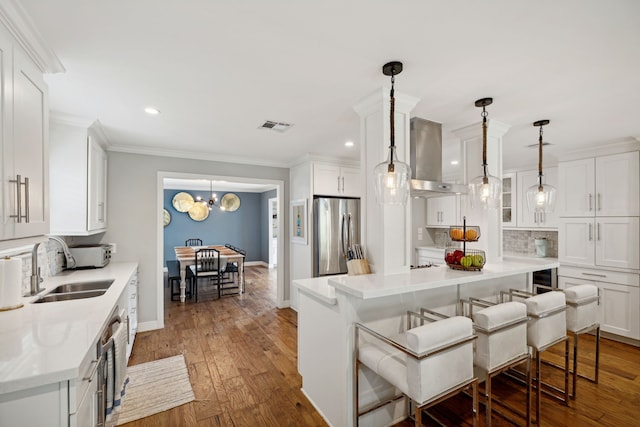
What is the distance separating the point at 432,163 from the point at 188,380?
2896 mm

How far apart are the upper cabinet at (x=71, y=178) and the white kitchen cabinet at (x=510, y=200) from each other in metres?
5.51

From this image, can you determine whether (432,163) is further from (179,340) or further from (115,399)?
(179,340)

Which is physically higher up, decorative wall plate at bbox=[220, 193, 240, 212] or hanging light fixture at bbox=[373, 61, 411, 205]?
decorative wall plate at bbox=[220, 193, 240, 212]

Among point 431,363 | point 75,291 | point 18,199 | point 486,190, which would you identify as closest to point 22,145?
point 18,199

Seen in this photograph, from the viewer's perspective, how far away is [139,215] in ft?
12.3

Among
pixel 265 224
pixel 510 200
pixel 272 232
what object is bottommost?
pixel 272 232

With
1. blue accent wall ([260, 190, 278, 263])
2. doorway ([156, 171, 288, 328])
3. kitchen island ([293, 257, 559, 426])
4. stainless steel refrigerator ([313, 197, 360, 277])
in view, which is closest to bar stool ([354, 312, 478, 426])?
kitchen island ([293, 257, 559, 426])

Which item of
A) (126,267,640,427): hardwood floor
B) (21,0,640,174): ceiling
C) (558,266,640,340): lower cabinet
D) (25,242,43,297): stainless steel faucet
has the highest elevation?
(21,0,640,174): ceiling

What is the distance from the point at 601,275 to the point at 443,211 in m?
2.43

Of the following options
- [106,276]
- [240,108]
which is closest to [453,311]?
[240,108]

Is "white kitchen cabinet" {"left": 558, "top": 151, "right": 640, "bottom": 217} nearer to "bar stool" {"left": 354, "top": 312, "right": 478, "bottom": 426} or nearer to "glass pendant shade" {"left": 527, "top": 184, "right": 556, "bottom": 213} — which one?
"glass pendant shade" {"left": 527, "top": 184, "right": 556, "bottom": 213}

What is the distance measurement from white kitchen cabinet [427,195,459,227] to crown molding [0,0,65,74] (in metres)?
5.35

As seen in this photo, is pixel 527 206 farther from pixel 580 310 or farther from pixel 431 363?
pixel 431 363

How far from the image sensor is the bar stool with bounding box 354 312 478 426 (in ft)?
4.78
